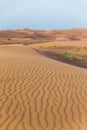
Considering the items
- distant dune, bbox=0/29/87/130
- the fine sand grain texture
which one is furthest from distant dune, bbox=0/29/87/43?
the fine sand grain texture

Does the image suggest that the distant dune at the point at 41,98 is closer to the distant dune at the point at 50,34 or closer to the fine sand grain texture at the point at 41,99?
the fine sand grain texture at the point at 41,99

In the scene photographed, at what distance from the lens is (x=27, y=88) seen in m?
10.4

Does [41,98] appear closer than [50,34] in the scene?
Yes

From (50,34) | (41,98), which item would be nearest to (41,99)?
(41,98)

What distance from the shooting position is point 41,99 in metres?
9.34

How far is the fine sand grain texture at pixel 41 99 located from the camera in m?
7.67

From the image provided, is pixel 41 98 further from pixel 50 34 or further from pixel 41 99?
pixel 50 34

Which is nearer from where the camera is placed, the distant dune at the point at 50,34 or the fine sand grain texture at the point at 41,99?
the fine sand grain texture at the point at 41,99

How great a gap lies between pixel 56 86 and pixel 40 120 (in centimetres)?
338

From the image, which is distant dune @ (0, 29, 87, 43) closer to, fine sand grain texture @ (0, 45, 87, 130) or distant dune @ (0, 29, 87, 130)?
distant dune @ (0, 29, 87, 130)

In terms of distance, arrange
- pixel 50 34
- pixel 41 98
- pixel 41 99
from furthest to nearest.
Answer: pixel 50 34, pixel 41 98, pixel 41 99

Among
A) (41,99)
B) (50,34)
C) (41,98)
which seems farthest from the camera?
(50,34)

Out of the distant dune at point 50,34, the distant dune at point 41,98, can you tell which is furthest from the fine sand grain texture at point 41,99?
the distant dune at point 50,34

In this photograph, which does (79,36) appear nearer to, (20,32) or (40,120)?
(20,32)
